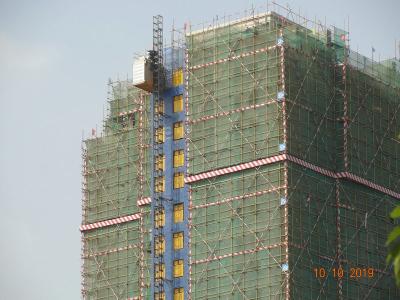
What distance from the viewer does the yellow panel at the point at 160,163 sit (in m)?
126

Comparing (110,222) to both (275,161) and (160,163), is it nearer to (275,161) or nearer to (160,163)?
(160,163)

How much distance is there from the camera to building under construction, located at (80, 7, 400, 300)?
115125mm

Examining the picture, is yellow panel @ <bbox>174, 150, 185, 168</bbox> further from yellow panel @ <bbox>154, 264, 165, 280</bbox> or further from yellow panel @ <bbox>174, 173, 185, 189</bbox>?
yellow panel @ <bbox>154, 264, 165, 280</bbox>

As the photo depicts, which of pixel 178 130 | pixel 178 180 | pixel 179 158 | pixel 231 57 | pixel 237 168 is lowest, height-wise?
pixel 237 168

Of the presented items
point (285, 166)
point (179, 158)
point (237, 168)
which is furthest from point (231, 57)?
point (285, 166)

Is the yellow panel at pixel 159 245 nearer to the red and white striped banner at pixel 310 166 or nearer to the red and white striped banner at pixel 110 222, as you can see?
the red and white striped banner at pixel 110 222

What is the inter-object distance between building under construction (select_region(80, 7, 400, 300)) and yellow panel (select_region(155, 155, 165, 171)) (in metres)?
0.11

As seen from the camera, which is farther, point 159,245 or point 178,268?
point 159,245

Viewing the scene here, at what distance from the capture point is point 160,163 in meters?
127

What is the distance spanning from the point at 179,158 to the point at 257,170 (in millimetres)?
11307
